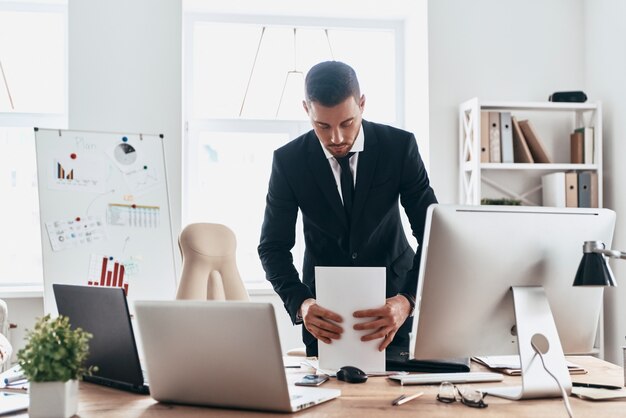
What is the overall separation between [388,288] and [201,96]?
2.28 metres

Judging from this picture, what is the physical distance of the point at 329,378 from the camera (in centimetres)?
171

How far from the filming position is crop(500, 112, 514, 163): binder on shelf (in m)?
3.65

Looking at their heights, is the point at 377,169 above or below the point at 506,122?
below

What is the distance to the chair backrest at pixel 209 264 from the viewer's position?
2.74m

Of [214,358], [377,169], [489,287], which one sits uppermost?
[377,169]

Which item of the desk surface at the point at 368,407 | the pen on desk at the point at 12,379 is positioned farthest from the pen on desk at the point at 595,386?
the pen on desk at the point at 12,379

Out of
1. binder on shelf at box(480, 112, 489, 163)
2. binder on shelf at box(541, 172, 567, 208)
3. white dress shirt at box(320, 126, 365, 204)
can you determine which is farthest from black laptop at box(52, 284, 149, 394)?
binder on shelf at box(541, 172, 567, 208)

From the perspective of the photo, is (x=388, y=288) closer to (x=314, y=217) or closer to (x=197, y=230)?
(x=314, y=217)

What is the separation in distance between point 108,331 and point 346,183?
95 centimetres

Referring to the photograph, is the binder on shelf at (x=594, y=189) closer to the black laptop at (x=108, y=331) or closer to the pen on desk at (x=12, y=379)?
the black laptop at (x=108, y=331)

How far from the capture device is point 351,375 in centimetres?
166

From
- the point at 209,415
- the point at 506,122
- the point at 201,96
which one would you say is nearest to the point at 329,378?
the point at 209,415

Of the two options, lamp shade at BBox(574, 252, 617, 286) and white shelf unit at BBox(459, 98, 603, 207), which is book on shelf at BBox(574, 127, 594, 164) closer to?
white shelf unit at BBox(459, 98, 603, 207)

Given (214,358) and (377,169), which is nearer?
(214,358)
